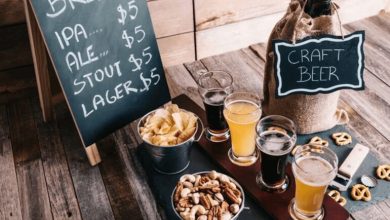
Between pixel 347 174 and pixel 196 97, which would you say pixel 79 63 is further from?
pixel 347 174

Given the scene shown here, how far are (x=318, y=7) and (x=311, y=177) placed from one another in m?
0.64

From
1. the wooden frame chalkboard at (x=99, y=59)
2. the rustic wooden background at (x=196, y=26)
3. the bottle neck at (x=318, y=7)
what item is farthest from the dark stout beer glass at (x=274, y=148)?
the rustic wooden background at (x=196, y=26)

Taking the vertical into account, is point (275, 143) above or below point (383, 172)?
above

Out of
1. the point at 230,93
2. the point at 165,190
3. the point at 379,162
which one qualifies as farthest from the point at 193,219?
the point at 379,162

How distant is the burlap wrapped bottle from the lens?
150cm

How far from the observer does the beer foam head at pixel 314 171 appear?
3.79 feet

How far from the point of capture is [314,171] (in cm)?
125

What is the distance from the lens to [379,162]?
5.44 ft

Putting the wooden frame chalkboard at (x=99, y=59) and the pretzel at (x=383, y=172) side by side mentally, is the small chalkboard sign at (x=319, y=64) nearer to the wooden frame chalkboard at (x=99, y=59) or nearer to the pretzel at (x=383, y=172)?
the pretzel at (x=383, y=172)

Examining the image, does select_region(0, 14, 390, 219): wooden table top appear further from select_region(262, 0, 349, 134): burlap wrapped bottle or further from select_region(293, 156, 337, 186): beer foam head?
select_region(293, 156, 337, 186): beer foam head

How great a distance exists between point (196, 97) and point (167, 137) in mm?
688

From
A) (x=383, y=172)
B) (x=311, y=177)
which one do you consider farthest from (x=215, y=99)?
(x=383, y=172)

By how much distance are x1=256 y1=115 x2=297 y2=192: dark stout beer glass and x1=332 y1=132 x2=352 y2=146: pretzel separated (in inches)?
17.4

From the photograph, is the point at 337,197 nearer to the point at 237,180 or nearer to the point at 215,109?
the point at 237,180
